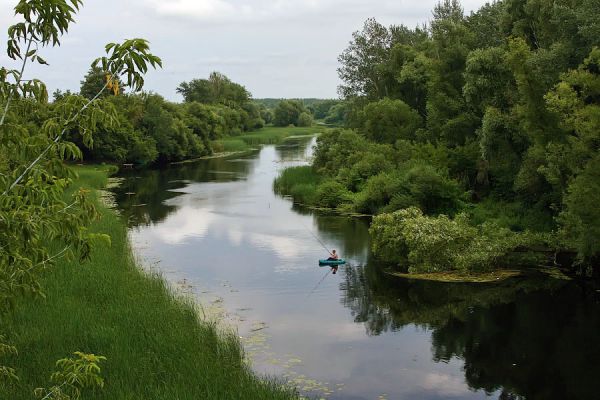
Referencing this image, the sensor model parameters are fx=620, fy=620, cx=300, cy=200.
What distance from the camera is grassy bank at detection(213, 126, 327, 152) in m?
106

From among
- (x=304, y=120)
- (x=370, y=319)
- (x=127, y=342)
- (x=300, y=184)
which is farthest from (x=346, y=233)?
(x=304, y=120)

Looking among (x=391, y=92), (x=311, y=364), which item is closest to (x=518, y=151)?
(x=311, y=364)

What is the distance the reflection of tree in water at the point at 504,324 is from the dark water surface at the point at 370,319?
4 centimetres

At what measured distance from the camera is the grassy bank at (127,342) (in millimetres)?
12008

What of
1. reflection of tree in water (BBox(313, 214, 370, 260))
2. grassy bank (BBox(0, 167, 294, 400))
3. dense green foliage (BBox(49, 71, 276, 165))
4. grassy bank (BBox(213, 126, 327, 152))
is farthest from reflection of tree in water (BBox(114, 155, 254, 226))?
grassy bank (BBox(0, 167, 294, 400))

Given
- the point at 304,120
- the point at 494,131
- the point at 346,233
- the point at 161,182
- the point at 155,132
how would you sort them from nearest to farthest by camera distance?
the point at 494,131 → the point at 346,233 → the point at 161,182 → the point at 155,132 → the point at 304,120

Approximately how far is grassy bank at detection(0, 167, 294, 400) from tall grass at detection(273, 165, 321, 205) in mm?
28900

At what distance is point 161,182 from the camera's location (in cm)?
6097

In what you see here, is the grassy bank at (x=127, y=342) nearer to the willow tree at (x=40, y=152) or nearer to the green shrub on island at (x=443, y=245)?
the willow tree at (x=40, y=152)

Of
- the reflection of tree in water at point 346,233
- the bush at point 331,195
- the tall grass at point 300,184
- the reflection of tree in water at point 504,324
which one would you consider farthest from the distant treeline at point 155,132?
the reflection of tree in water at point 504,324

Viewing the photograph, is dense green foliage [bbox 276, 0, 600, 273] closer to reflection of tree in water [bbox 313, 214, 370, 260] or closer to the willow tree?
reflection of tree in water [bbox 313, 214, 370, 260]

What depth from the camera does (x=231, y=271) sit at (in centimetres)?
2702

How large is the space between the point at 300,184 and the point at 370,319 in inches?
1244

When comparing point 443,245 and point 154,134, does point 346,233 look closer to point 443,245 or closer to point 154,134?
point 443,245
